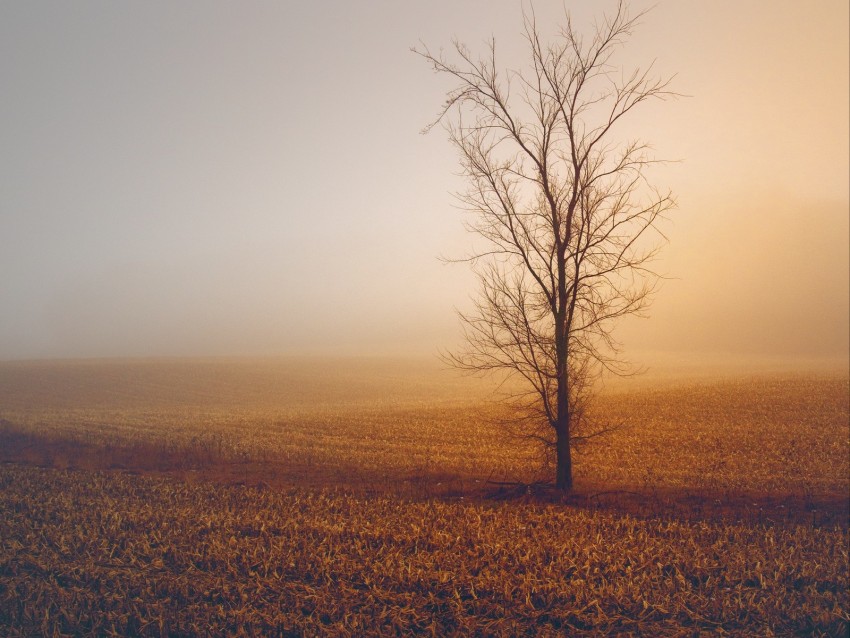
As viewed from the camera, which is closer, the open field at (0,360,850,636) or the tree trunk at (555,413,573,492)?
the open field at (0,360,850,636)

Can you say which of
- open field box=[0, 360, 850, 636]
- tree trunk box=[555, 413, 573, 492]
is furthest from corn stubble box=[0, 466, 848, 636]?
tree trunk box=[555, 413, 573, 492]

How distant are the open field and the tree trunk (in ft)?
1.87

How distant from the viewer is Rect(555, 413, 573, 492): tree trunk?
1281cm

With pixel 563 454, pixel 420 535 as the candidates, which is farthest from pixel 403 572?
pixel 563 454

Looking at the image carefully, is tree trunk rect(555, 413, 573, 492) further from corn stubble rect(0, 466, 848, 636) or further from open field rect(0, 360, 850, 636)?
corn stubble rect(0, 466, 848, 636)

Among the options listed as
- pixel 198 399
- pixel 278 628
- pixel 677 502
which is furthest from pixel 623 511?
pixel 198 399

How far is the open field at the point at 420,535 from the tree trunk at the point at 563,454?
1.87ft

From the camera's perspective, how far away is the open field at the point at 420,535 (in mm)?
6414

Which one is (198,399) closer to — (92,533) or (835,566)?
(92,533)

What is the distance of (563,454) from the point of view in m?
13.0

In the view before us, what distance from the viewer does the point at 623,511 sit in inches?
429

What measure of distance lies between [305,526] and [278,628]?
3302 mm

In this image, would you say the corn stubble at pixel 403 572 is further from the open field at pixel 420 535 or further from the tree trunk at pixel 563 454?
the tree trunk at pixel 563 454

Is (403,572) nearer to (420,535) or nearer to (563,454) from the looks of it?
(420,535)
